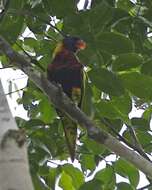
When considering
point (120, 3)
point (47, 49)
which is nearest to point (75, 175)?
point (47, 49)

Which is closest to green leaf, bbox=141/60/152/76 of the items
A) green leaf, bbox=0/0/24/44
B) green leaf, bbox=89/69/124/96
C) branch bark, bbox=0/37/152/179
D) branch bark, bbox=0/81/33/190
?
green leaf, bbox=89/69/124/96

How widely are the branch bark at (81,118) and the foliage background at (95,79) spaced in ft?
0.49

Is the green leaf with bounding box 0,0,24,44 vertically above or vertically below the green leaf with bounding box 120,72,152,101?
above

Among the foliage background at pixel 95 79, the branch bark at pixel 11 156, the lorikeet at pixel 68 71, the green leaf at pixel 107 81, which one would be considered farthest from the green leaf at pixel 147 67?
the branch bark at pixel 11 156

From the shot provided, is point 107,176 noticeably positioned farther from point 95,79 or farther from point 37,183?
point 95,79

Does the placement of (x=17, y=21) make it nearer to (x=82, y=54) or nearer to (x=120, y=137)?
(x=82, y=54)

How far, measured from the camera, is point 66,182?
156cm

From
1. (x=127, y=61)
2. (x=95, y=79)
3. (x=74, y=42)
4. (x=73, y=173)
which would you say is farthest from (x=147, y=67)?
(x=74, y=42)

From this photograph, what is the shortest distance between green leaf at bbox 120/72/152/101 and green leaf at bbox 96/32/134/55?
0.07m

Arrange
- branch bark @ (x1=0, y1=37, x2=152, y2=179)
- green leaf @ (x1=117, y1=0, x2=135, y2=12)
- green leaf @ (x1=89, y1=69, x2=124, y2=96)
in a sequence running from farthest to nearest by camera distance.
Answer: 1. green leaf @ (x1=117, y1=0, x2=135, y2=12)
2. green leaf @ (x1=89, y1=69, x2=124, y2=96)
3. branch bark @ (x1=0, y1=37, x2=152, y2=179)

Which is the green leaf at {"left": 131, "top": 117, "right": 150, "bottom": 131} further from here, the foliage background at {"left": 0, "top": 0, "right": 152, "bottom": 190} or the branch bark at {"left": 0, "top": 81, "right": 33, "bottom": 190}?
the branch bark at {"left": 0, "top": 81, "right": 33, "bottom": 190}

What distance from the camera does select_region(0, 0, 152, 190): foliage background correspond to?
4.34 feet

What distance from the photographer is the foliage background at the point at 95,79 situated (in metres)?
1.32

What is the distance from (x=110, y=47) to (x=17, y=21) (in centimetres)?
31
